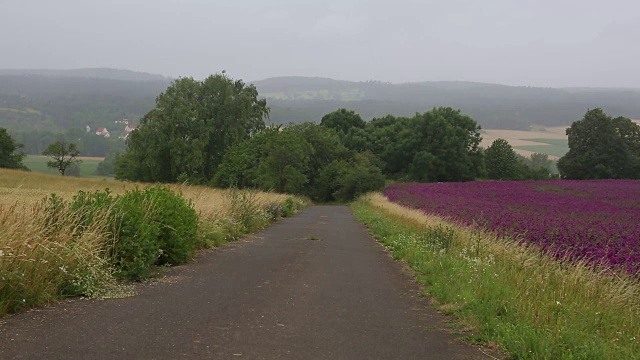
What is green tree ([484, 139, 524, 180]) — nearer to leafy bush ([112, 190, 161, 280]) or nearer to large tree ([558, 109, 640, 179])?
large tree ([558, 109, 640, 179])

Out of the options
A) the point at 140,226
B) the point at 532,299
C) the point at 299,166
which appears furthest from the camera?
the point at 299,166

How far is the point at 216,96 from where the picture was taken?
3000 inches

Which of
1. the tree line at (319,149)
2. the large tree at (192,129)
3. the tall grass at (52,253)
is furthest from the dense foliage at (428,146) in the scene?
the tall grass at (52,253)

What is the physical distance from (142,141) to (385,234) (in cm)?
5936

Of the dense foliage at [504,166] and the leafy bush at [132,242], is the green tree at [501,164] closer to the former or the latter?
the dense foliage at [504,166]

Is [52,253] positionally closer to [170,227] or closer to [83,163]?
[170,227]

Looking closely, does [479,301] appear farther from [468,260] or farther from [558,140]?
[558,140]

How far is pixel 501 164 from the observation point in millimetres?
97688

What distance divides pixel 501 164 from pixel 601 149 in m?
16.5

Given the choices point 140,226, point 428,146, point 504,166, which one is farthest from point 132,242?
point 504,166

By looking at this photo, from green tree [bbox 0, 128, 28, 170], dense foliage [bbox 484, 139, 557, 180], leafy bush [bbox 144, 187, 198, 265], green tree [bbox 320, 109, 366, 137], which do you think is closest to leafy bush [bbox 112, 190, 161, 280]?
leafy bush [bbox 144, 187, 198, 265]

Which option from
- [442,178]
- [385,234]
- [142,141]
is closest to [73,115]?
[142,141]

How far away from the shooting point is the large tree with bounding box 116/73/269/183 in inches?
2815

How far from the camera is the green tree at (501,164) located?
96688 mm
